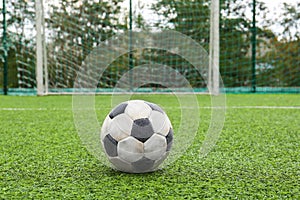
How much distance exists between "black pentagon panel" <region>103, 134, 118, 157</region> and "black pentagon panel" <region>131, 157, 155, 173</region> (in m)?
0.10

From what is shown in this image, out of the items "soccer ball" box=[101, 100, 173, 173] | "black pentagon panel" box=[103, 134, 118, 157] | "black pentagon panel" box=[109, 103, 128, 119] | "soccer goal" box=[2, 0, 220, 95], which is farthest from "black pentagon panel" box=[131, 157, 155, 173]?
"soccer goal" box=[2, 0, 220, 95]

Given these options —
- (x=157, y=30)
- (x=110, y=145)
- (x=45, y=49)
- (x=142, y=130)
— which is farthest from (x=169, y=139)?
(x=157, y=30)

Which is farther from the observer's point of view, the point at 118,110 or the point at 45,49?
the point at 45,49

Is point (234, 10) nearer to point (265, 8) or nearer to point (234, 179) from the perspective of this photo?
point (265, 8)

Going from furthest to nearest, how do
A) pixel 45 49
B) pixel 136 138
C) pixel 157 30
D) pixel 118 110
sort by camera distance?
pixel 157 30
pixel 45 49
pixel 118 110
pixel 136 138

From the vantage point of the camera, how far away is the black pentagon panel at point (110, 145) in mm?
1924

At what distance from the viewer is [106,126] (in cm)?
202

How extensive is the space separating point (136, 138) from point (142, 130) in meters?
0.05

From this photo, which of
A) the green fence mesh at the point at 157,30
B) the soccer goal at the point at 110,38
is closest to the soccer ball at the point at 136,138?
the soccer goal at the point at 110,38

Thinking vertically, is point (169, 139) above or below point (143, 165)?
above

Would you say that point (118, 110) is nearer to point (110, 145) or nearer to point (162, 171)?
point (110, 145)

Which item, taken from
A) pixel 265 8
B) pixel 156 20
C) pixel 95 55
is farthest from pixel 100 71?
pixel 265 8

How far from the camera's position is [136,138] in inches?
74.5

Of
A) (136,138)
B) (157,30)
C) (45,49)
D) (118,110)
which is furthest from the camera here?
(157,30)
